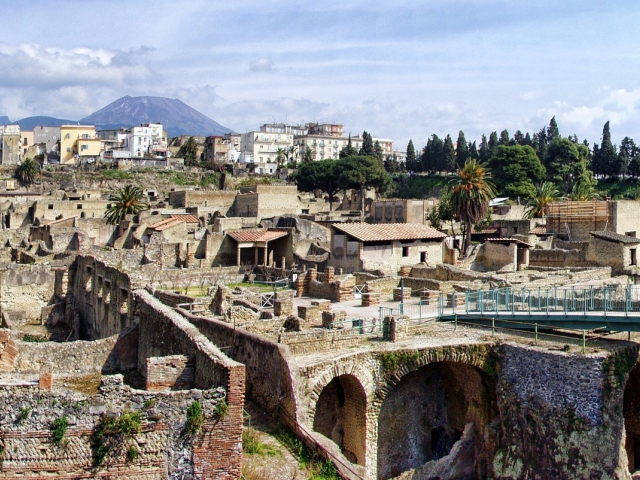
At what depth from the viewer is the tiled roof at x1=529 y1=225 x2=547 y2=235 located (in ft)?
169

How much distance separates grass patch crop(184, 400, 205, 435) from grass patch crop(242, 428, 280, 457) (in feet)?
6.52

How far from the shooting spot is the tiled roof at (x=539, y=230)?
51.5m

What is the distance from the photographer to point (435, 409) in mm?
20828

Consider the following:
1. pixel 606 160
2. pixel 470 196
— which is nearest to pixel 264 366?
pixel 470 196

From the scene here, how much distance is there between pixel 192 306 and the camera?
24.0 m

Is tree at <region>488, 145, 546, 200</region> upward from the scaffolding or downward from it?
upward

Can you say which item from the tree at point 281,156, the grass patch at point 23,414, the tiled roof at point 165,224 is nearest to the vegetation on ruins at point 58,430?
the grass patch at point 23,414

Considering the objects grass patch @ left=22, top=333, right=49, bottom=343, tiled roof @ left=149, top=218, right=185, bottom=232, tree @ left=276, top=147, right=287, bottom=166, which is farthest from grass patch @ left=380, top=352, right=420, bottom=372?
tree @ left=276, top=147, right=287, bottom=166

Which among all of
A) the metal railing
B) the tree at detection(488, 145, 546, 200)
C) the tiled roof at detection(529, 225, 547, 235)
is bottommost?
the metal railing

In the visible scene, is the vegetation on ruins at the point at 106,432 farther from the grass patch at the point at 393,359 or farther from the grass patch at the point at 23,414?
the grass patch at the point at 393,359

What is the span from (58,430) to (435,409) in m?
12.1

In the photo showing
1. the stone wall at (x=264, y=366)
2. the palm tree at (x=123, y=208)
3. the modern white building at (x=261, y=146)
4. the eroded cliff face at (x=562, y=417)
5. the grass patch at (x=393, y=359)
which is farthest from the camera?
the modern white building at (x=261, y=146)

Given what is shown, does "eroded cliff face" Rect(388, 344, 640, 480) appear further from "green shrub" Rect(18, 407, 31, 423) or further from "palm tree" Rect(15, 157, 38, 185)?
"palm tree" Rect(15, 157, 38, 185)

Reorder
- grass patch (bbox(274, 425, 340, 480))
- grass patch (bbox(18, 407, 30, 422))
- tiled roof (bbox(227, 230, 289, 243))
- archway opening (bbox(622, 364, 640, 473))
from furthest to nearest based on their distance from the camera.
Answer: tiled roof (bbox(227, 230, 289, 243)), archway opening (bbox(622, 364, 640, 473)), grass patch (bbox(274, 425, 340, 480)), grass patch (bbox(18, 407, 30, 422))
